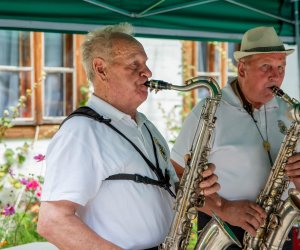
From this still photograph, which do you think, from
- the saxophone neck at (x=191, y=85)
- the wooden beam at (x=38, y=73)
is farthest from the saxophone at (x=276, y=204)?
the wooden beam at (x=38, y=73)

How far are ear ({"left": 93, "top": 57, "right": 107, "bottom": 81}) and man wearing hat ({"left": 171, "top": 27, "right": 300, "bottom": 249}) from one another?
846 mm

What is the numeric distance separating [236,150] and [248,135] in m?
0.12

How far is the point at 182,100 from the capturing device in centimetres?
748

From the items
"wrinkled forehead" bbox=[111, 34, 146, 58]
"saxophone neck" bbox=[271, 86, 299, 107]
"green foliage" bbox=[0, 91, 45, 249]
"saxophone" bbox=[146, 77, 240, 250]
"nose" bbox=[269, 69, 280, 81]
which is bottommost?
"green foliage" bbox=[0, 91, 45, 249]

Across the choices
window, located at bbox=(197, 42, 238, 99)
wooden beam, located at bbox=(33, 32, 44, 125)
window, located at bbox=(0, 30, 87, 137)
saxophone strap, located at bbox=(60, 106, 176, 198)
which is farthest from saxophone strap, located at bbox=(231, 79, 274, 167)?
window, located at bbox=(197, 42, 238, 99)

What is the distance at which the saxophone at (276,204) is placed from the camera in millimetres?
3279

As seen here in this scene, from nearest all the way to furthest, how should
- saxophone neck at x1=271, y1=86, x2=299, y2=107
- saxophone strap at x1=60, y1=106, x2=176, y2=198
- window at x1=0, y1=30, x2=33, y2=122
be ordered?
saxophone strap at x1=60, y1=106, x2=176, y2=198, saxophone neck at x1=271, y1=86, x2=299, y2=107, window at x1=0, y1=30, x2=33, y2=122

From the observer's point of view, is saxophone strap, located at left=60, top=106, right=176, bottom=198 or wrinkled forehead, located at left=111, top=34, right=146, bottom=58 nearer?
saxophone strap, located at left=60, top=106, right=176, bottom=198

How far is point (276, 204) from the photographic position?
3326 mm

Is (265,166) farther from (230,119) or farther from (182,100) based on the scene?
(182,100)

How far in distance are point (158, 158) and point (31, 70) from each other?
4284mm

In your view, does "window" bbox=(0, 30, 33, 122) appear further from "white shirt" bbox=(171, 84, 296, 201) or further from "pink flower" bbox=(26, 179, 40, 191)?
"white shirt" bbox=(171, 84, 296, 201)

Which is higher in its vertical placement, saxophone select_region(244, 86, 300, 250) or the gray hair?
the gray hair

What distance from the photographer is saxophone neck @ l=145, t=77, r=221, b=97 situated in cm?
251
